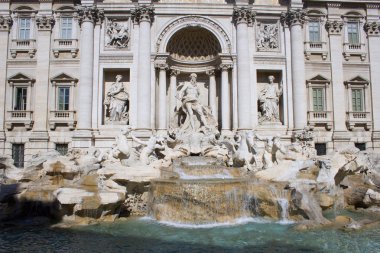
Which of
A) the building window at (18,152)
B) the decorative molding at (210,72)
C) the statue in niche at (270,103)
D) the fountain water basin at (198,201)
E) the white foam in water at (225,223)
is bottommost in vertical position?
the white foam in water at (225,223)

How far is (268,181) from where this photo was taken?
573 inches

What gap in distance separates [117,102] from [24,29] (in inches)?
320

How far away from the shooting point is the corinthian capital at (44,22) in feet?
71.3

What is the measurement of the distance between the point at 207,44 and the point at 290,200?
1338 cm

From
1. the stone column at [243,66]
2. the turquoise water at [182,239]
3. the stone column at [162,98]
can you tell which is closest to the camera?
the turquoise water at [182,239]

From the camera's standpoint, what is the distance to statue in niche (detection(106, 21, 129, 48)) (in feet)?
70.7

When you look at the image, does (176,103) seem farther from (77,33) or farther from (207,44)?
(77,33)

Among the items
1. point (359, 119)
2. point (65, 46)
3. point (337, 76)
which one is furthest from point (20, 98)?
point (359, 119)

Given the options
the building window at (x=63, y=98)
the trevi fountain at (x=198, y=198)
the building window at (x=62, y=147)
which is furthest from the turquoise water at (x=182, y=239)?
the building window at (x=63, y=98)

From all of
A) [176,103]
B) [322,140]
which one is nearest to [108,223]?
[176,103]

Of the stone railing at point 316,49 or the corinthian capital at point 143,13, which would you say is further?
the stone railing at point 316,49

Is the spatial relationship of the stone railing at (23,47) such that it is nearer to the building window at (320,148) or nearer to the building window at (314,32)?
the building window at (314,32)

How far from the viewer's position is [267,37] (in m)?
22.2

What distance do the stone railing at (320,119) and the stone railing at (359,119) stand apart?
1298 mm
